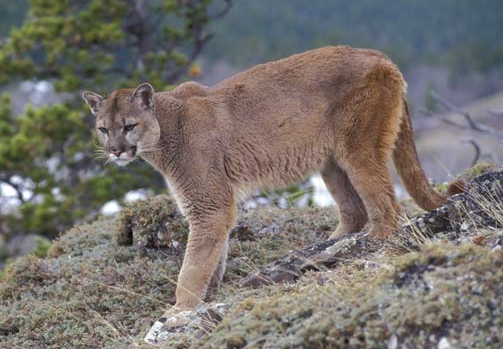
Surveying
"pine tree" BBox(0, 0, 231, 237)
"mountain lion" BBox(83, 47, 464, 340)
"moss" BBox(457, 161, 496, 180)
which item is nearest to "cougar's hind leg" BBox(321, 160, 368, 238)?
"mountain lion" BBox(83, 47, 464, 340)

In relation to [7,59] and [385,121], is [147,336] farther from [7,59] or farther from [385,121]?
[7,59]

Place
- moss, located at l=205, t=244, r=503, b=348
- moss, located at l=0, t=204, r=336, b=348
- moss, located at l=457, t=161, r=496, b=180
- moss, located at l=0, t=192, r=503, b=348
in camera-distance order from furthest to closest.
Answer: moss, located at l=457, t=161, r=496, b=180 < moss, located at l=0, t=204, r=336, b=348 < moss, located at l=0, t=192, r=503, b=348 < moss, located at l=205, t=244, r=503, b=348

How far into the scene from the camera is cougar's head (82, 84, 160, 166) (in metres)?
7.25

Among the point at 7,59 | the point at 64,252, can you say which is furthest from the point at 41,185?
the point at 64,252

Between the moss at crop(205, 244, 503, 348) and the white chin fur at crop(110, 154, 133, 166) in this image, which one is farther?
the white chin fur at crop(110, 154, 133, 166)

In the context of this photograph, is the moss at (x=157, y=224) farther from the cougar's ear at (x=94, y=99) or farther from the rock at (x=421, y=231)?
the rock at (x=421, y=231)

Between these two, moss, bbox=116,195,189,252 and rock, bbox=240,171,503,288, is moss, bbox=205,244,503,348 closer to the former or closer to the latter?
rock, bbox=240,171,503,288

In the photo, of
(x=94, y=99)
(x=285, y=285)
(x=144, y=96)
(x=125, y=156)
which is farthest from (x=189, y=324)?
(x=94, y=99)

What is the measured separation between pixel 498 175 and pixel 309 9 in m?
58.2

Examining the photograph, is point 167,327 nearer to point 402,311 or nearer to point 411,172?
point 402,311

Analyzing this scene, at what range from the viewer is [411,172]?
7629 mm

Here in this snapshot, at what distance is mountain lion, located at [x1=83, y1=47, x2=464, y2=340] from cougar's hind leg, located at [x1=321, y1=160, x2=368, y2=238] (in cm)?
20

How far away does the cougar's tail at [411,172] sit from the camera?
24.8 feet

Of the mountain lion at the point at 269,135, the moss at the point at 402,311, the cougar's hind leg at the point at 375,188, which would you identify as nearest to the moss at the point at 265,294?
the moss at the point at 402,311
